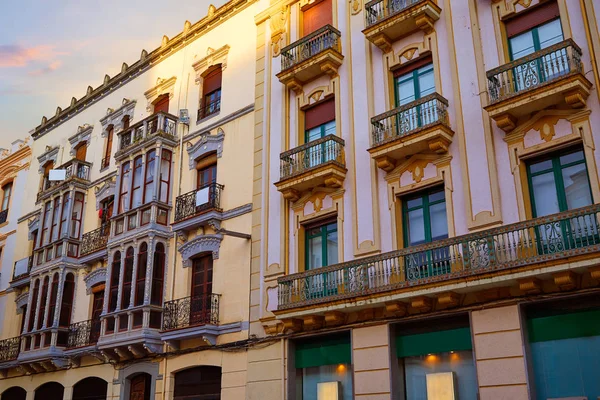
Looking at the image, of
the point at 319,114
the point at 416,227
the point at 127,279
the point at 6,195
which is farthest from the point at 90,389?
the point at 6,195

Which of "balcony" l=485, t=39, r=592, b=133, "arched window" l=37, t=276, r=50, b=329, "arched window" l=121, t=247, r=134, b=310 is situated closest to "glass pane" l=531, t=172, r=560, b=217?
"balcony" l=485, t=39, r=592, b=133

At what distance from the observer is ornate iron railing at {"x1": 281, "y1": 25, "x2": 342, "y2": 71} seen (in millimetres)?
17594

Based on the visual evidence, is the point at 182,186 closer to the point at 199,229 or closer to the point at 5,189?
the point at 199,229

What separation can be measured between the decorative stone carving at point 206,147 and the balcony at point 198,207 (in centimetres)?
129

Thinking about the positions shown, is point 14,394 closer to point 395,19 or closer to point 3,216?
point 3,216

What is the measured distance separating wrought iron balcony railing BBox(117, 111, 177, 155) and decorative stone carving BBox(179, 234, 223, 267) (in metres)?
4.29

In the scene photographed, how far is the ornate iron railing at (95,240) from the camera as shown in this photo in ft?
75.2

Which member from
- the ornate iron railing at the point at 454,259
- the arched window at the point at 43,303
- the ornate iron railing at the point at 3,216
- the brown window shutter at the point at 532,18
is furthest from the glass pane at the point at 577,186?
the ornate iron railing at the point at 3,216

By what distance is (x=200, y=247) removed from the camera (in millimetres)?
19266

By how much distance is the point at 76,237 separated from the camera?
81.0 ft

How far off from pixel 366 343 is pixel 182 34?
568 inches

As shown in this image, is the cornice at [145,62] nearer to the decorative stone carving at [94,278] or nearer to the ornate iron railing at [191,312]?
the decorative stone carving at [94,278]

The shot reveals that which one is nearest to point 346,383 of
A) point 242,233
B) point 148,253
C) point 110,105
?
point 242,233

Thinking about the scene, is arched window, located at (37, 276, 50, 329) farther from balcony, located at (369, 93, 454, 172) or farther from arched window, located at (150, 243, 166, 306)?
balcony, located at (369, 93, 454, 172)
